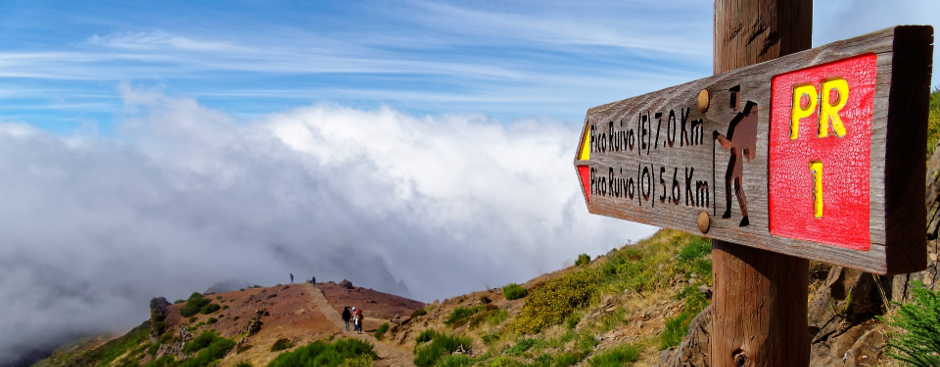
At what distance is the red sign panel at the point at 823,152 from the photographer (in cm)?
185

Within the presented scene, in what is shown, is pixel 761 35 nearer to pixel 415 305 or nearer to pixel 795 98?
pixel 795 98

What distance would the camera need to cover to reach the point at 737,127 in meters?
2.45

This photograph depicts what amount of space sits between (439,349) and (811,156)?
45.7ft

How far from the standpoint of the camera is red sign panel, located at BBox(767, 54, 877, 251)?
72.9 inches

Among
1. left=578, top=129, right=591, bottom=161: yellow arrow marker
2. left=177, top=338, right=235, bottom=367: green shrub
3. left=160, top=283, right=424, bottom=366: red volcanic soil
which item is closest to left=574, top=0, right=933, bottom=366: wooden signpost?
left=578, top=129, right=591, bottom=161: yellow arrow marker

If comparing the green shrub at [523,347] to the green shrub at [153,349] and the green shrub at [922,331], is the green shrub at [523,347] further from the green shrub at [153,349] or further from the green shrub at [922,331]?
the green shrub at [153,349]

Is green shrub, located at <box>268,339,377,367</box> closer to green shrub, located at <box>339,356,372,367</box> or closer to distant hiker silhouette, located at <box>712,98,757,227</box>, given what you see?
green shrub, located at <box>339,356,372,367</box>

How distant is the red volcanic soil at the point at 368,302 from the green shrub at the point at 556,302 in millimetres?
19096

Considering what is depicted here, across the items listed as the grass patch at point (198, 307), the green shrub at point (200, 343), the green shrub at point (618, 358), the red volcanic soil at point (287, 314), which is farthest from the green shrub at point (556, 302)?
the grass patch at point (198, 307)

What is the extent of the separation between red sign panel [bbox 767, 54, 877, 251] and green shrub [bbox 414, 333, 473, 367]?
13.3 meters

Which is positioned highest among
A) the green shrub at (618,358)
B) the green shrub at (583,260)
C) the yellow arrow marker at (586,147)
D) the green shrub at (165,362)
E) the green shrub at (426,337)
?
the yellow arrow marker at (586,147)

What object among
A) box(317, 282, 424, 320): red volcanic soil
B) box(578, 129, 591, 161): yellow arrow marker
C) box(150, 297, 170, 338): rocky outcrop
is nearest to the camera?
box(578, 129, 591, 161): yellow arrow marker

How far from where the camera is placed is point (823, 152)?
1.99 meters

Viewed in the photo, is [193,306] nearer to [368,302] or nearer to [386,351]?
[368,302]
